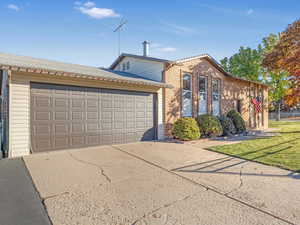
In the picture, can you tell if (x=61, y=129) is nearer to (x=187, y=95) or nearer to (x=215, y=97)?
(x=187, y=95)

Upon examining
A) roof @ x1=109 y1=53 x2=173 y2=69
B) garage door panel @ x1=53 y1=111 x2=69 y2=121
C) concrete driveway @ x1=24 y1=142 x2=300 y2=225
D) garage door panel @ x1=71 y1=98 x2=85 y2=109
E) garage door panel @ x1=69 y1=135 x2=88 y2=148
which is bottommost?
concrete driveway @ x1=24 y1=142 x2=300 y2=225

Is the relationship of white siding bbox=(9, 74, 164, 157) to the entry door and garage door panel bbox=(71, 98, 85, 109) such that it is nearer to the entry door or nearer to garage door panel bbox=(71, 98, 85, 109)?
garage door panel bbox=(71, 98, 85, 109)

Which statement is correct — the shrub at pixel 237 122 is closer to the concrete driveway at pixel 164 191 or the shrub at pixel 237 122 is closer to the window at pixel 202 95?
the window at pixel 202 95

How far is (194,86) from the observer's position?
35.4 ft

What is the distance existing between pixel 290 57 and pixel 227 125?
5.38 metres

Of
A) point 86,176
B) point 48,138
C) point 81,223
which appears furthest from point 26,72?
point 81,223

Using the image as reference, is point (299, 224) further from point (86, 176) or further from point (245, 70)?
point (245, 70)

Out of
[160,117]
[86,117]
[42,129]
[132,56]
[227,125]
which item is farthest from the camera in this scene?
[132,56]

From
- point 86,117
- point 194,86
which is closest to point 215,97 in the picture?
point 194,86

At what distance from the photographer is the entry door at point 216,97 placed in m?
12.2

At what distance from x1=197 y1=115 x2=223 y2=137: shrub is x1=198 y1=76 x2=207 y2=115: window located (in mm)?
1694

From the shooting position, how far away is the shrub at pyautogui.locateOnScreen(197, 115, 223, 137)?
9219mm

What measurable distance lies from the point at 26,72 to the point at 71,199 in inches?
193

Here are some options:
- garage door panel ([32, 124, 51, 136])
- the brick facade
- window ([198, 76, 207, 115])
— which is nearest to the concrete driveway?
garage door panel ([32, 124, 51, 136])
